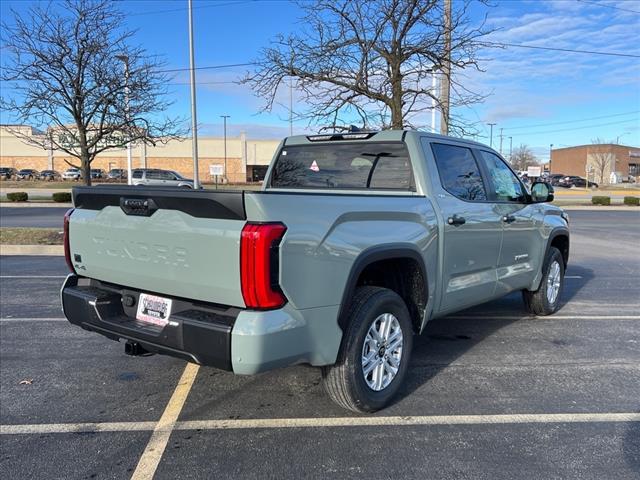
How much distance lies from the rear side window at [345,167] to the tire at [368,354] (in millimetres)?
1079

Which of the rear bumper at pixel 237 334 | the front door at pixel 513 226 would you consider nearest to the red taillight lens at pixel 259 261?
the rear bumper at pixel 237 334

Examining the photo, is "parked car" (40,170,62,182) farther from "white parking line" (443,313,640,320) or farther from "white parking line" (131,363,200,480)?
"white parking line" (131,363,200,480)

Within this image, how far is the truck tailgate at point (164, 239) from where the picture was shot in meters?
2.76

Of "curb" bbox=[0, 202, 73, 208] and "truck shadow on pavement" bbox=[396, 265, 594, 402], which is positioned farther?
"curb" bbox=[0, 202, 73, 208]

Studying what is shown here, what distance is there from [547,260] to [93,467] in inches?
199

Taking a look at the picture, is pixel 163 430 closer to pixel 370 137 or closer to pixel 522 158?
pixel 370 137

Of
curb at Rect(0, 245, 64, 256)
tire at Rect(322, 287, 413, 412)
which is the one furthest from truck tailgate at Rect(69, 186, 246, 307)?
curb at Rect(0, 245, 64, 256)

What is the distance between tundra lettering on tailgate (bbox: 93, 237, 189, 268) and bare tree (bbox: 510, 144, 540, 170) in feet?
→ 330

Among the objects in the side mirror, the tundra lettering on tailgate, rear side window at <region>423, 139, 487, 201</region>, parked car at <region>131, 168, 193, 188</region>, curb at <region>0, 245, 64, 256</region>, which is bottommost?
curb at <region>0, 245, 64, 256</region>

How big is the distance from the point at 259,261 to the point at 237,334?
0.41 meters

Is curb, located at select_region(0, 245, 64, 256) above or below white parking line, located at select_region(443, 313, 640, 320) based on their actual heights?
above

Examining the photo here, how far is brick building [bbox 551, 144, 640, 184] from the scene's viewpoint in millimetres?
90438

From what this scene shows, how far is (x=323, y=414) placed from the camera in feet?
11.7

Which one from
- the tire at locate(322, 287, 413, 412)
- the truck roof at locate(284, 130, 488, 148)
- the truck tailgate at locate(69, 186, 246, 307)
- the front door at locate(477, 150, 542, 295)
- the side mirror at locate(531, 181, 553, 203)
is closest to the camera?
the truck tailgate at locate(69, 186, 246, 307)
